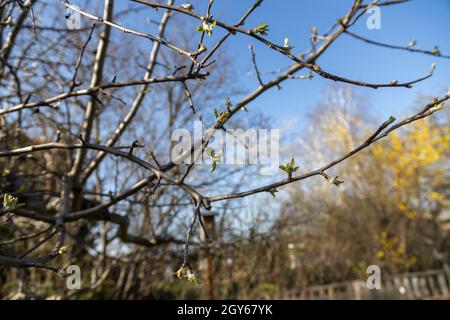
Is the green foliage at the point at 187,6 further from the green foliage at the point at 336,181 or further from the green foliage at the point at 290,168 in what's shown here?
the green foliage at the point at 336,181

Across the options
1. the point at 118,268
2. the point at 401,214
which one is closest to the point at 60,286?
the point at 118,268

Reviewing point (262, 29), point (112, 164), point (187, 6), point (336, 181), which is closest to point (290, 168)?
point (336, 181)

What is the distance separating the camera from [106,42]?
289 cm

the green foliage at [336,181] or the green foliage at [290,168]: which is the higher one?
the green foliage at [290,168]

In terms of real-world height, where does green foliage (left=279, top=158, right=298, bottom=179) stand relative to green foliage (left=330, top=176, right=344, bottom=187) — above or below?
above

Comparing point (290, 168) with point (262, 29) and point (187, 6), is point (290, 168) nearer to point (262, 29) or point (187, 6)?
point (262, 29)

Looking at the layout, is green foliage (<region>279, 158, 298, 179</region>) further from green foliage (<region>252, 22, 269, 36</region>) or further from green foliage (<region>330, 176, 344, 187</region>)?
green foliage (<region>252, 22, 269, 36</region>)

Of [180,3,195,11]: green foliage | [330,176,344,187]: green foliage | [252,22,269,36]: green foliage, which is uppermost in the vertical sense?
[180,3,195,11]: green foliage

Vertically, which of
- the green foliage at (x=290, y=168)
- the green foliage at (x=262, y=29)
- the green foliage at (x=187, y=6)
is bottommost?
the green foliage at (x=290, y=168)

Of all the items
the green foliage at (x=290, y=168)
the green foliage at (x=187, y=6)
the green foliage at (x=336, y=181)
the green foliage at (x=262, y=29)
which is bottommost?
the green foliage at (x=336, y=181)

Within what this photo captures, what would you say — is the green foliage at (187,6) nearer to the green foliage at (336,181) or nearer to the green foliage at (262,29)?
the green foliage at (262,29)

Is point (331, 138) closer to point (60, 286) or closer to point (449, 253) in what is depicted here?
point (449, 253)

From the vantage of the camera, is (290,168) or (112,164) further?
(112,164)
